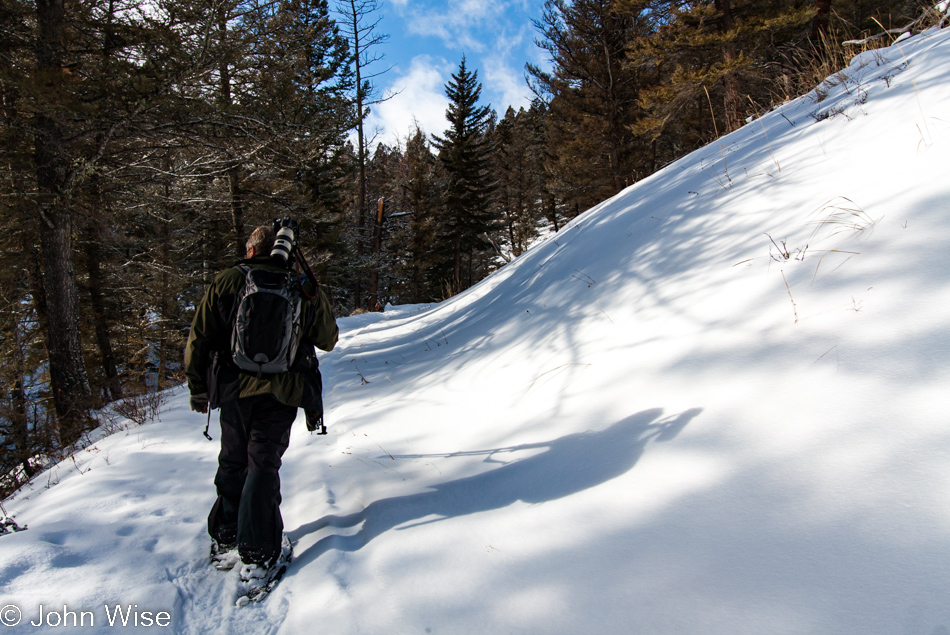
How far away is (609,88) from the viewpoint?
1597 cm

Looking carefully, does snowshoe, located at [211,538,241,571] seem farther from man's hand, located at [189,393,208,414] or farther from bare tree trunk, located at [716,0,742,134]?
bare tree trunk, located at [716,0,742,134]

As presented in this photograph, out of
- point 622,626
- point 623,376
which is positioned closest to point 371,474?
point 623,376

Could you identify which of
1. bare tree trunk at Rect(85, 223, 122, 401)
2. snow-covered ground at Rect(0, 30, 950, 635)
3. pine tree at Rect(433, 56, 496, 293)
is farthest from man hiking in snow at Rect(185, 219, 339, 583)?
pine tree at Rect(433, 56, 496, 293)

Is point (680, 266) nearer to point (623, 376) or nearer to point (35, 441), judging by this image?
point (623, 376)

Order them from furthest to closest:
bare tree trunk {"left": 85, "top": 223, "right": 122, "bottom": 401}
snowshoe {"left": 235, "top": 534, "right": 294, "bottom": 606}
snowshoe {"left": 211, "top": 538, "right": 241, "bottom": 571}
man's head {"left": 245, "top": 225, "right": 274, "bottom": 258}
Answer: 1. bare tree trunk {"left": 85, "top": 223, "right": 122, "bottom": 401}
2. man's head {"left": 245, "top": 225, "right": 274, "bottom": 258}
3. snowshoe {"left": 211, "top": 538, "right": 241, "bottom": 571}
4. snowshoe {"left": 235, "top": 534, "right": 294, "bottom": 606}

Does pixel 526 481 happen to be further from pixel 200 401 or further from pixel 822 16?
pixel 822 16

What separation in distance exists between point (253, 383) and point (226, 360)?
242 millimetres

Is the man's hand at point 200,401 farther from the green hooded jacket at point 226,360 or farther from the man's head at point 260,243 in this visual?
the man's head at point 260,243

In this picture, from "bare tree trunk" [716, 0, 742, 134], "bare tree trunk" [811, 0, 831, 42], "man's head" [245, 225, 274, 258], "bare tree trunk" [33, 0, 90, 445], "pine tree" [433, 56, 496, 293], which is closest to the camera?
"man's head" [245, 225, 274, 258]

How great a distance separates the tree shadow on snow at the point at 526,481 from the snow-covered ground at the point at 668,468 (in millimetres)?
16

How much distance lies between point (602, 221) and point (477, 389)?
323 centimetres

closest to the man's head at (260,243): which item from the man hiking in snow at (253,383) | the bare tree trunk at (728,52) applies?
the man hiking in snow at (253,383)

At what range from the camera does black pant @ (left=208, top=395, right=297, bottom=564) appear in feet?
6.91

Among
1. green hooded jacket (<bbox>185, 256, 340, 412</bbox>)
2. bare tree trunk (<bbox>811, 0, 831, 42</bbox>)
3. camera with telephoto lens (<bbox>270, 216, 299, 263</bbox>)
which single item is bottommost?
green hooded jacket (<bbox>185, 256, 340, 412</bbox>)
